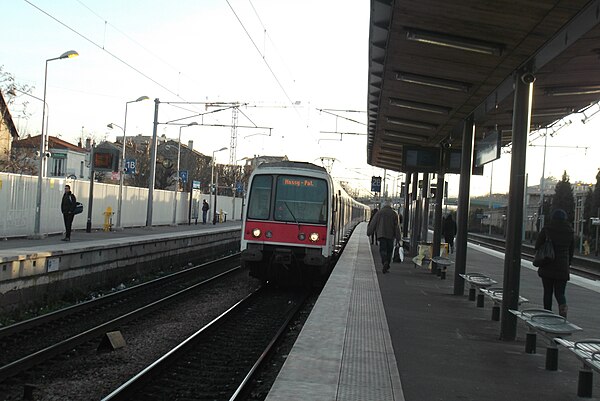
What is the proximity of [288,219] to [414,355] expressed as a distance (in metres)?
7.95

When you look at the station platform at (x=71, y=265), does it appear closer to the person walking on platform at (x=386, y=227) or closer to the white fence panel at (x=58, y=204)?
the white fence panel at (x=58, y=204)

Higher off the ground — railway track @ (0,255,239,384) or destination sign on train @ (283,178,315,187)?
destination sign on train @ (283,178,315,187)

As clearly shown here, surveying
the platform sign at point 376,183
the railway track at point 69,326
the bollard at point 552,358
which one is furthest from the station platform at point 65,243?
the platform sign at point 376,183

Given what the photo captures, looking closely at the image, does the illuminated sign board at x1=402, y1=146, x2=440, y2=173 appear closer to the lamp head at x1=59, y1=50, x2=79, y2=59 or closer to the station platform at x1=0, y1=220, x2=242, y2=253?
the station platform at x1=0, y1=220, x2=242, y2=253

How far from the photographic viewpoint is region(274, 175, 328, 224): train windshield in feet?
50.5

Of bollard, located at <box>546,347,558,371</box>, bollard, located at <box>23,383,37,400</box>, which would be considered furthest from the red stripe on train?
bollard, located at <box>23,383,37,400</box>

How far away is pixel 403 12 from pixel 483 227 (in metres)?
77.7

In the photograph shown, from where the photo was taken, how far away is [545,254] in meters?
9.25

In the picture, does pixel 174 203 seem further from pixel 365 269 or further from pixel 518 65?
pixel 518 65

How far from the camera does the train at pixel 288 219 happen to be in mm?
15227

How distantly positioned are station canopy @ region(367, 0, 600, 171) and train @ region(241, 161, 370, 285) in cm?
243

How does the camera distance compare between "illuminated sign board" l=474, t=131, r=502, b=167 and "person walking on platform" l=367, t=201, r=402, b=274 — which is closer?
"illuminated sign board" l=474, t=131, r=502, b=167

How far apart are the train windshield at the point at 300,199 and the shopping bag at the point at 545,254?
6.63 m

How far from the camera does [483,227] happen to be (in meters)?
82.7
